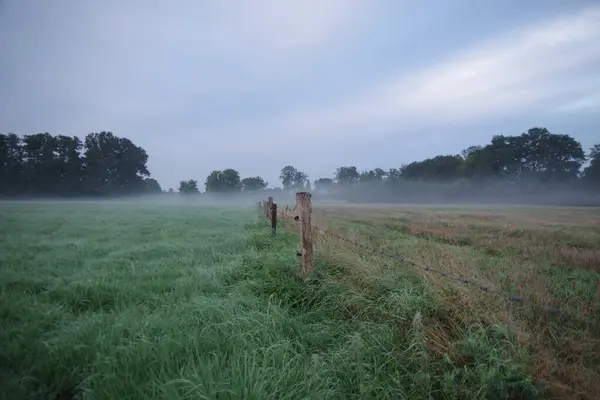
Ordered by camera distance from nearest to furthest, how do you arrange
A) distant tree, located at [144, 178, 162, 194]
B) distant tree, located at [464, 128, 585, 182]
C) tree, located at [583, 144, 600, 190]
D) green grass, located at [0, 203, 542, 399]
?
green grass, located at [0, 203, 542, 399]
tree, located at [583, 144, 600, 190]
distant tree, located at [464, 128, 585, 182]
distant tree, located at [144, 178, 162, 194]

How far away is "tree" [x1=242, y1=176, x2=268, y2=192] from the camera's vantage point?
115 m

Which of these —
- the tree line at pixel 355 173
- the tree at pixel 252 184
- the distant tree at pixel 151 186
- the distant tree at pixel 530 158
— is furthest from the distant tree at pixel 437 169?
the distant tree at pixel 151 186

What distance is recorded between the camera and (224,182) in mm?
117625

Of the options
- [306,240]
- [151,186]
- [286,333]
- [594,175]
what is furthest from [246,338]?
[151,186]

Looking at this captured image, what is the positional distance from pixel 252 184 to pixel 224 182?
11532 mm

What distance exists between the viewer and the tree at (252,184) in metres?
115

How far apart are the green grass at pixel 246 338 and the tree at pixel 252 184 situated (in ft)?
358

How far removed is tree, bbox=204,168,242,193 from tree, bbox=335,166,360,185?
143 ft

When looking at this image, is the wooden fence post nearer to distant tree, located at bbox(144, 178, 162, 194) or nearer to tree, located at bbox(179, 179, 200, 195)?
distant tree, located at bbox(144, 178, 162, 194)

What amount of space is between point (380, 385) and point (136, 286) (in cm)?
428

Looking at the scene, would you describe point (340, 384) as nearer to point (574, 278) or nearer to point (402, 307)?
point (402, 307)

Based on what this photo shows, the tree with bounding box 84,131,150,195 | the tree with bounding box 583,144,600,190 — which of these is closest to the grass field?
the tree with bounding box 583,144,600,190

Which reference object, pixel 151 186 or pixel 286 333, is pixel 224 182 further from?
pixel 286 333

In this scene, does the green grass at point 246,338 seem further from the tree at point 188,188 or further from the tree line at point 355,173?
the tree at point 188,188
